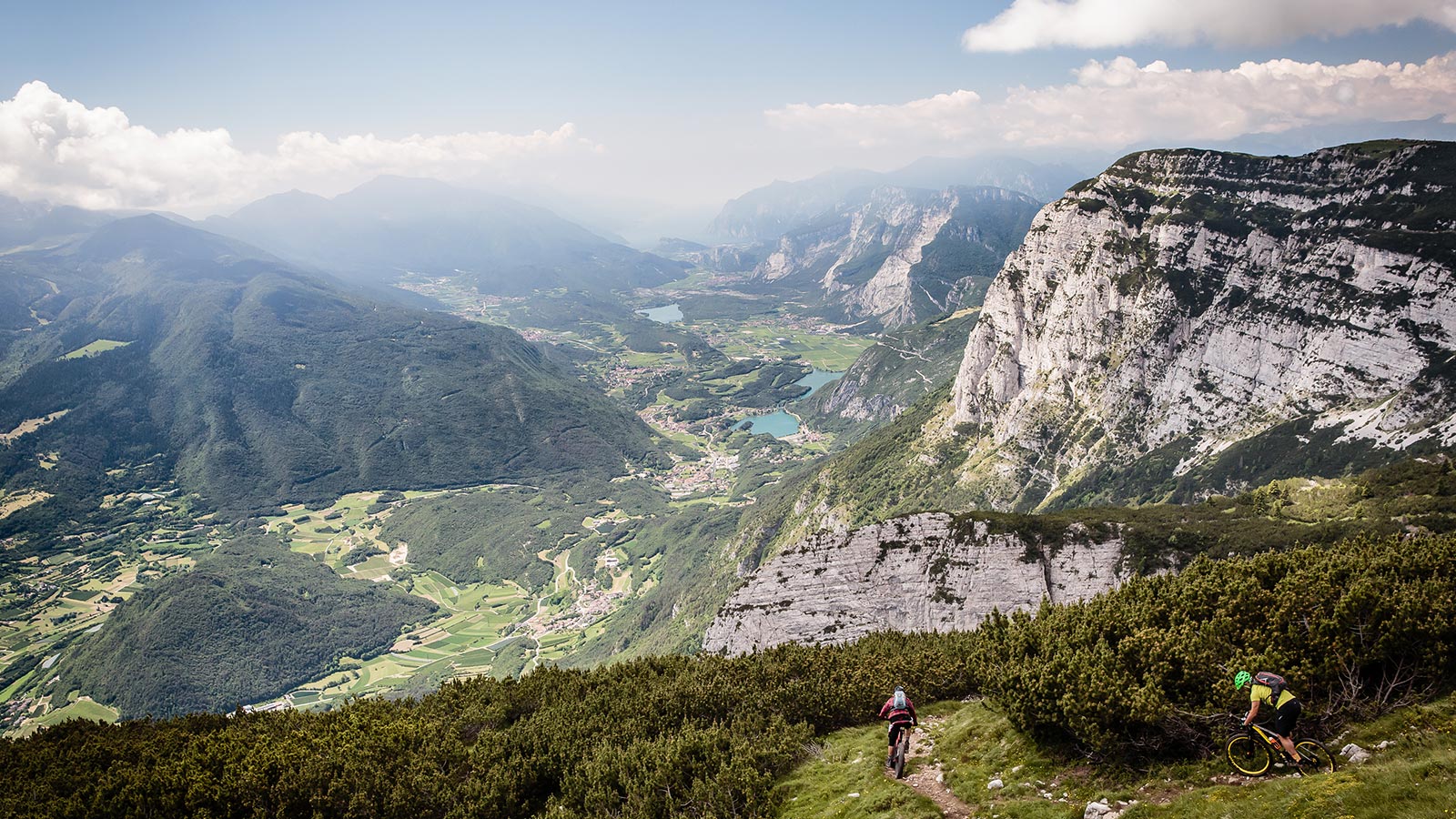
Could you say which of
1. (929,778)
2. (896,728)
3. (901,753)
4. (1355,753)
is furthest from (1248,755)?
(901,753)

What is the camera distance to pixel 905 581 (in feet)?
337

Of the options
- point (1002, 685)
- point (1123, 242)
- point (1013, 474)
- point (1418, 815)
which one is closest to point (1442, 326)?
point (1123, 242)

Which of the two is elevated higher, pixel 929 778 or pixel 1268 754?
pixel 1268 754

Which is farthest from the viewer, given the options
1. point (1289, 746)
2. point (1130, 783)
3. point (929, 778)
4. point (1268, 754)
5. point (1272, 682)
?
point (929, 778)

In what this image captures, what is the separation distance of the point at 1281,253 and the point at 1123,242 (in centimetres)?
3530

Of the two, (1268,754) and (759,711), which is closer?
(1268,754)

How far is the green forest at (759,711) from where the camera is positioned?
28.1 meters

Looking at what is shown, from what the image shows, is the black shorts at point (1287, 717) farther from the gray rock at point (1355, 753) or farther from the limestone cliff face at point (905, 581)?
the limestone cliff face at point (905, 581)

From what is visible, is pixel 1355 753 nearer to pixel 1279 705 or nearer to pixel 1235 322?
pixel 1279 705

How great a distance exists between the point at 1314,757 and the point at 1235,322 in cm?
16325

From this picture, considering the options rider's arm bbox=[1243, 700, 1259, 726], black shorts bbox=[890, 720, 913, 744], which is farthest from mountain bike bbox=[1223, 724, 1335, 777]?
black shorts bbox=[890, 720, 913, 744]

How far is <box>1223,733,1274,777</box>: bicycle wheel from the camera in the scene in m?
24.3

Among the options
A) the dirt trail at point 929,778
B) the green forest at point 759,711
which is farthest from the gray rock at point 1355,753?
the dirt trail at point 929,778

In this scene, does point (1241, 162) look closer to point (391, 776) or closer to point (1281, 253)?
point (1281, 253)
